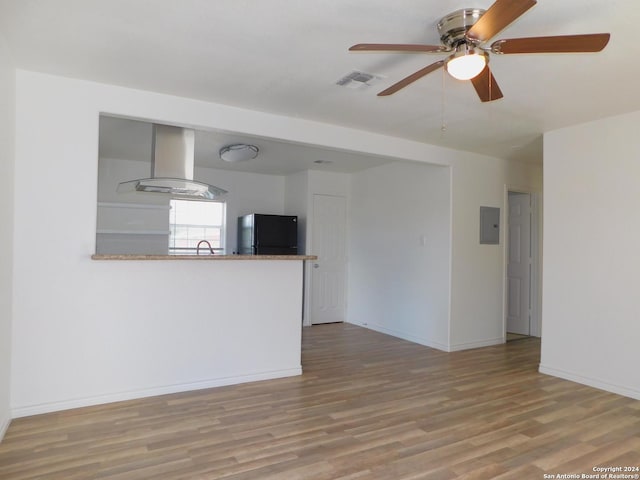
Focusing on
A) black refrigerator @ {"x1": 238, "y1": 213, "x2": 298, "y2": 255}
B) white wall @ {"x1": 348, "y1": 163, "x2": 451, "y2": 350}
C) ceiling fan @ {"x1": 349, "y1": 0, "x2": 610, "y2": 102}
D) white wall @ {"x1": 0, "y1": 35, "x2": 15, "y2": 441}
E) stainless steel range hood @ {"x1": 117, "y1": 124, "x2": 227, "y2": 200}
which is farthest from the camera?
black refrigerator @ {"x1": 238, "y1": 213, "x2": 298, "y2": 255}

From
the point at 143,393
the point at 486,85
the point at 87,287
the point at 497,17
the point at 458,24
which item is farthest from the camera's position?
the point at 143,393

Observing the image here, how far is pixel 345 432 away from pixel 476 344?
295 centimetres

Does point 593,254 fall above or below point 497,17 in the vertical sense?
below

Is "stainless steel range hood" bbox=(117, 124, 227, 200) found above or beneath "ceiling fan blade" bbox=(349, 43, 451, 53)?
beneath

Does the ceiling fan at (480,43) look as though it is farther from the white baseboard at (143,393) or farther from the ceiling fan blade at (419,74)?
the white baseboard at (143,393)

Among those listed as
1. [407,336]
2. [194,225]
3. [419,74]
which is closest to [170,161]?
[419,74]

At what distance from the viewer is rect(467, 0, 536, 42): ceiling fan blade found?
157 centimetres

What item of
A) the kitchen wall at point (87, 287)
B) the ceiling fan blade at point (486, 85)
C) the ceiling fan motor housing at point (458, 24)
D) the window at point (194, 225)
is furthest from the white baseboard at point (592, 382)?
the window at point (194, 225)

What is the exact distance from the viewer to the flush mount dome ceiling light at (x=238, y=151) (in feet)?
15.6

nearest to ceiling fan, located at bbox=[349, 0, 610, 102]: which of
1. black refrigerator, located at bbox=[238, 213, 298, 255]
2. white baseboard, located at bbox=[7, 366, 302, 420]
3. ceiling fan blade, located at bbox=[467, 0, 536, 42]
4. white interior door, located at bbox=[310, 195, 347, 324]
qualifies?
ceiling fan blade, located at bbox=[467, 0, 536, 42]

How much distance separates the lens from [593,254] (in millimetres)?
3756

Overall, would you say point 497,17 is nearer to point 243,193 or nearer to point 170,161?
point 170,161

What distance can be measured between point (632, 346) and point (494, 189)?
238cm

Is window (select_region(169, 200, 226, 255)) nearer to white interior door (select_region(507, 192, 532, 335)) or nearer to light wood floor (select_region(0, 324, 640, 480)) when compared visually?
light wood floor (select_region(0, 324, 640, 480))
